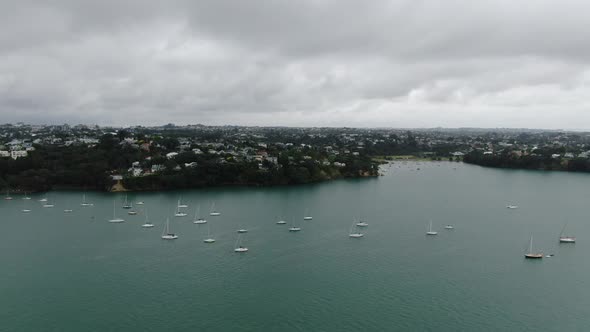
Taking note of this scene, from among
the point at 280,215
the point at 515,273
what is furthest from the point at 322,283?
the point at 280,215

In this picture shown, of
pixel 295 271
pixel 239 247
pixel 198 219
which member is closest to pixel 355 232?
pixel 239 247

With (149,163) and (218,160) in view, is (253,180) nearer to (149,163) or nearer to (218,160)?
(218,160)

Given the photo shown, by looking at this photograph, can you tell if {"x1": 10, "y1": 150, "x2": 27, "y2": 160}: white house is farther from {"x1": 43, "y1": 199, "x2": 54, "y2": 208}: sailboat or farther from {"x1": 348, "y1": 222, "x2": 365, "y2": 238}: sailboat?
{"x1": 348, "y1": 222, "x2": 365, "y2": 238}: sailboat

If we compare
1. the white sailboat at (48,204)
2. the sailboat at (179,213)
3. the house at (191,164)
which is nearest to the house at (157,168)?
the house at (191,164)

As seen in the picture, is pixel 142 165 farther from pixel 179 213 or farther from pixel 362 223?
pixel 362 223

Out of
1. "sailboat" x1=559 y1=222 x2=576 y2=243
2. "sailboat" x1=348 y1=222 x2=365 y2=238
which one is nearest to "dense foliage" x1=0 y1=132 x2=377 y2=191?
"sailboat" x1=348 y1=222 x2=365 y2=238
